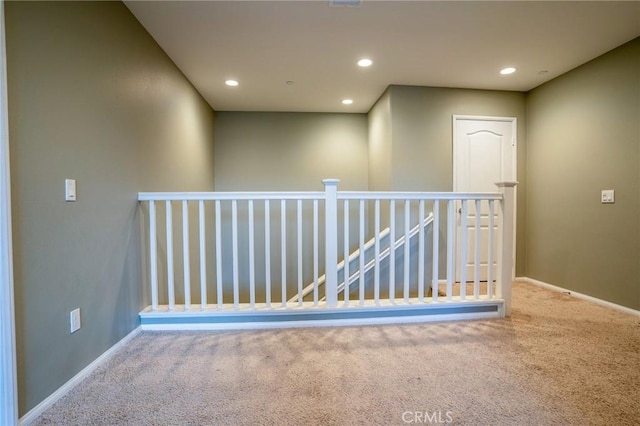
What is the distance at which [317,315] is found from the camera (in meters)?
2.15

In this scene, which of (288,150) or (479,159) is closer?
(479,159)

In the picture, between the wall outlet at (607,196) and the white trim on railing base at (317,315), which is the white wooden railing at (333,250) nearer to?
the white trim on railing base at (317,315)

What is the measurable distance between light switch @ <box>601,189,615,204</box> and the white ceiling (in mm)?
1242

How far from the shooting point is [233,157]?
13.5ft

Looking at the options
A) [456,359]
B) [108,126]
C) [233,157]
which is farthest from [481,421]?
[233,157]

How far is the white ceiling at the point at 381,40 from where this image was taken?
1948 mm

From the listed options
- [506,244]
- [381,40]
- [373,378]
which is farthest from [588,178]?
[373,378]

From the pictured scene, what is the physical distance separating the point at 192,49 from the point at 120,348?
235 centimetres

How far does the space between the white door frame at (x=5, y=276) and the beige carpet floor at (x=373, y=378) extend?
22cm

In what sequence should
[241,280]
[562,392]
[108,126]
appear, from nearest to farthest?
1. [562,392]
2. [108,126]
3. [241,280]

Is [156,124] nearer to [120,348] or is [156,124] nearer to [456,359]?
[120,348]

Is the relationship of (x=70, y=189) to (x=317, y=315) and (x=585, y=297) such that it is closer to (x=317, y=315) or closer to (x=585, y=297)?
(x=317, y=315)

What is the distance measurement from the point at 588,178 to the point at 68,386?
165 inches

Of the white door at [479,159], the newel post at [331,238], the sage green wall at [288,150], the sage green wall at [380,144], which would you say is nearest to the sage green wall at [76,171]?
the newel post at [331,238]
